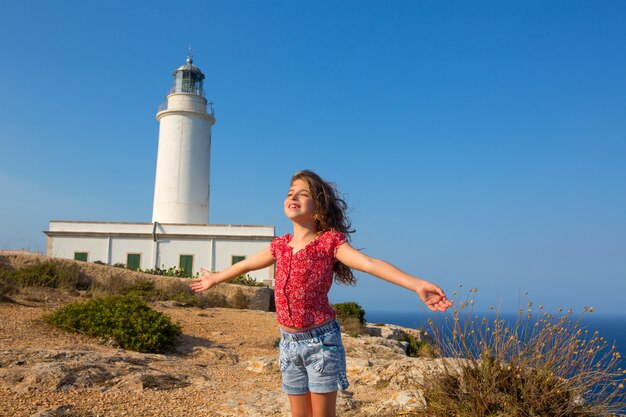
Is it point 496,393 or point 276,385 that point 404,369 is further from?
point 496,393

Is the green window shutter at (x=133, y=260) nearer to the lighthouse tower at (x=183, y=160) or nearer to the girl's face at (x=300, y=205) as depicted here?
the lighthouse tower at (x=183, y=160)

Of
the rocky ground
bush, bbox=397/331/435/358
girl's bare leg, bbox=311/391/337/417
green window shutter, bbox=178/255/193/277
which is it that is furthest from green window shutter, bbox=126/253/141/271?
girl's bare leg, bbox=311/391/337/417

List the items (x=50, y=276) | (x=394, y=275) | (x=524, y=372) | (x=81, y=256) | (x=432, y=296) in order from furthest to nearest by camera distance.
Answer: (x=81, y=256), (x=50, y=276), (x=524, y=372), (x=394, y=275), (x=432, y=296)

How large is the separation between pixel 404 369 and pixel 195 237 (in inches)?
762

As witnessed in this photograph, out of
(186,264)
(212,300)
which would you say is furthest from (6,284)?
(186,264)

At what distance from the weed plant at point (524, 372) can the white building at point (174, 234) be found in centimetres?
1888

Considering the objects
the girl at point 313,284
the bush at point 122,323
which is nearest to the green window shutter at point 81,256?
the bush at point 122,323

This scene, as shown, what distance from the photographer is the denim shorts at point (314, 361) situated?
2.52 meters

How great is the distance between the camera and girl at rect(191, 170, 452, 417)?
2.53 metres

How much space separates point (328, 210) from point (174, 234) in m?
21.6

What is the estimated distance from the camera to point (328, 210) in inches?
112

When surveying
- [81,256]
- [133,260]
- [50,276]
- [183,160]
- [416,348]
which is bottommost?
[416,348]

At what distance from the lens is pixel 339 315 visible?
13273mm

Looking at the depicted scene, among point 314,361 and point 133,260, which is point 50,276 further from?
point 133,260
